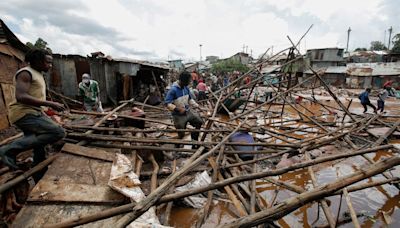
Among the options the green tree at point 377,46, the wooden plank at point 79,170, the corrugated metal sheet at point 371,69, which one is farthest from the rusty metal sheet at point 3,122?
the green tree at point 377,46

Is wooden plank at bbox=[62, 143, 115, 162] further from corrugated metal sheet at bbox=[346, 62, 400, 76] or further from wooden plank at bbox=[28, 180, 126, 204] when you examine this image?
corrugated metal sheet at bbox=[346, 62, 400, 76]

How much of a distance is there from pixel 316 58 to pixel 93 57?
38.5 metres

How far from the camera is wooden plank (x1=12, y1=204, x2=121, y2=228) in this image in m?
2.01

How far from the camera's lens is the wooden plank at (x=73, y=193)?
229cm

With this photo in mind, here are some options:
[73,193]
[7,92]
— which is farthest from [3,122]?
[73,193]

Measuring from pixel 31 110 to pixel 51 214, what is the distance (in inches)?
52.7

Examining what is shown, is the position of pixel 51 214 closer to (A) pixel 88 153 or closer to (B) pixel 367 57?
(A) pixel 88 153

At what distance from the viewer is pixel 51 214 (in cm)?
213

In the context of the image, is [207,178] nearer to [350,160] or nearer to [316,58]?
[350,160]

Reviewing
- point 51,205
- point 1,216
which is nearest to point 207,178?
point 51,205

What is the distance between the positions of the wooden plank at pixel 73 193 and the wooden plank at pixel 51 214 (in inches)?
2.5

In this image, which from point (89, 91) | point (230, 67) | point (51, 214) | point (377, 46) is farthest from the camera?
point (377, 46)

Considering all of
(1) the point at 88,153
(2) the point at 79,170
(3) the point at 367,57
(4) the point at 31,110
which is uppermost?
(3) the point at 367,57

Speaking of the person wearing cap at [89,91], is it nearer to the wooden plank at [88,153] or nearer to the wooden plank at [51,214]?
the wooden plank at [88,153]
